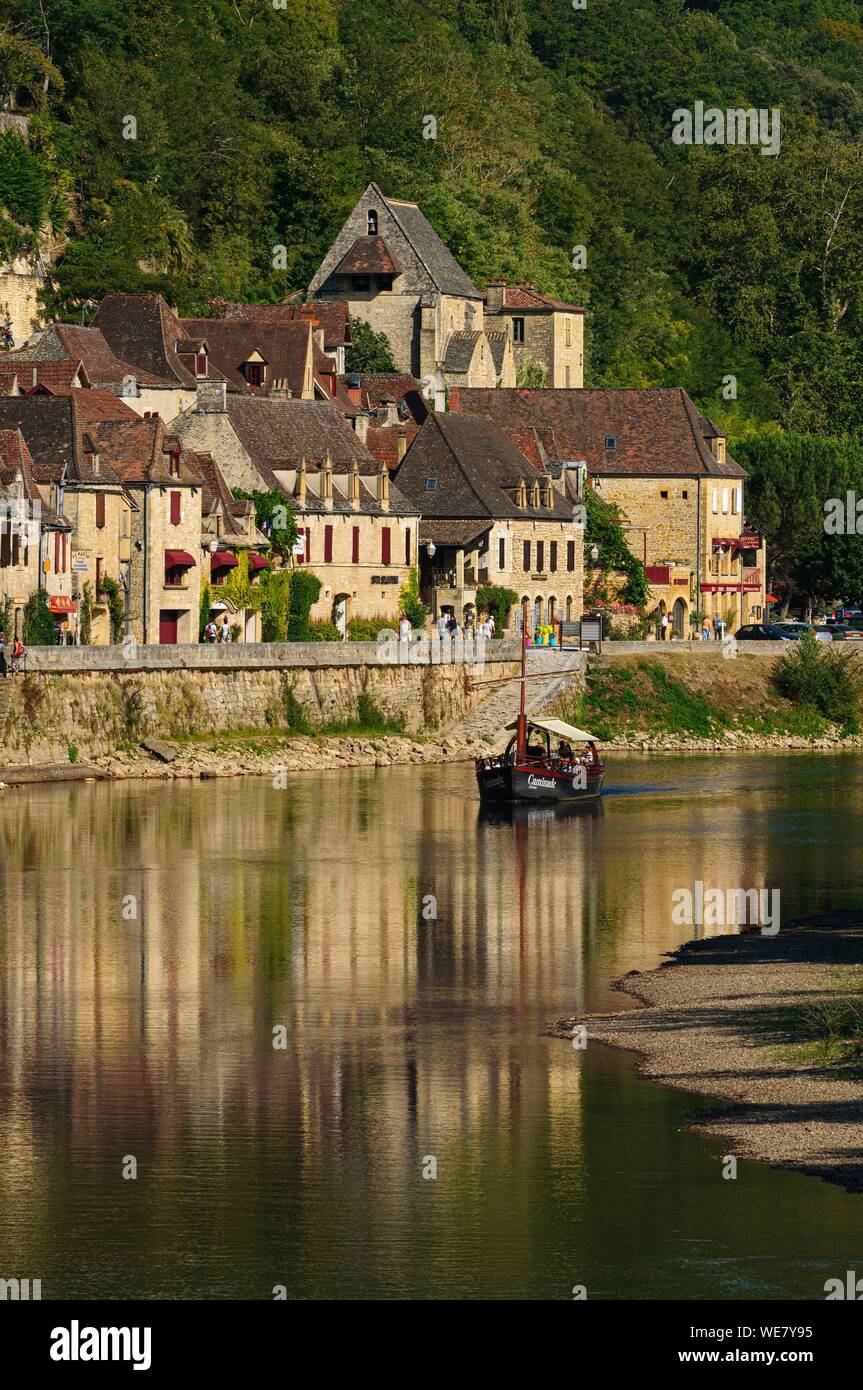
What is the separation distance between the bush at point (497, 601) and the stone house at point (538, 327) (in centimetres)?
3327

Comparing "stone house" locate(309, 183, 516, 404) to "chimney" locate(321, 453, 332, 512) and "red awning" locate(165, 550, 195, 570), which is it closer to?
"chimney" locate(321, 453, 332, 512)

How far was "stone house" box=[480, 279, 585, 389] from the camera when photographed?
464ft

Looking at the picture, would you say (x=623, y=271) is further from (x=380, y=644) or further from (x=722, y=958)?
(x=722, y=958)

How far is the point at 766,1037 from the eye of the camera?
4359cm

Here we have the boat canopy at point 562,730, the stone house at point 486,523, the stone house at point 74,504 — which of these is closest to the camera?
the boat canopy at point 562,730

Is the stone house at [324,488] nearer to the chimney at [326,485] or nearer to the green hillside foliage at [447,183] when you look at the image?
the chimney at [326,485]

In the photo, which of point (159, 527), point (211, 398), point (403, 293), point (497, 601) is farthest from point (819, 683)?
point (403, 293)

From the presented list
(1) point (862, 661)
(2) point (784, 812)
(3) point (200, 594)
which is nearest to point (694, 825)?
(2) point (784, 812)

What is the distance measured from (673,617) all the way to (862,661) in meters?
18.4

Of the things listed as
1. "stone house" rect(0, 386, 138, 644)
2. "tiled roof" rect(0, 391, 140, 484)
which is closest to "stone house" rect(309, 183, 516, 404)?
"tiled roof" rect(0, 391, 140, 484)

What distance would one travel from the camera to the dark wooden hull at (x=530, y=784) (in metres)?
79.0

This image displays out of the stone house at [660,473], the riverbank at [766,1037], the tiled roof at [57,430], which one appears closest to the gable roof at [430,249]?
the stone house at [660,473]

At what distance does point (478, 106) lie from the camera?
168875 millimetres

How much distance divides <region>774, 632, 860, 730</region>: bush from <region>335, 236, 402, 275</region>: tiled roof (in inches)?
1491
